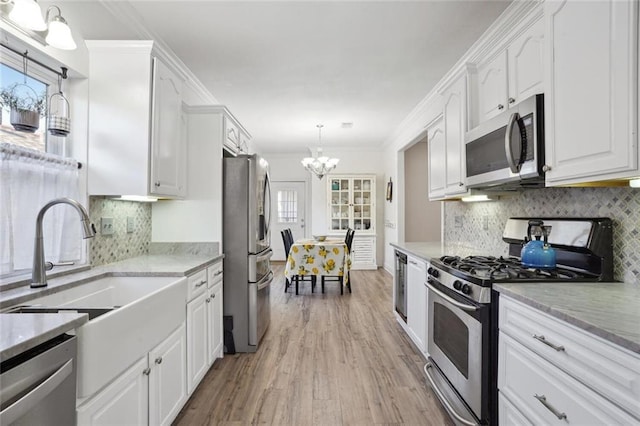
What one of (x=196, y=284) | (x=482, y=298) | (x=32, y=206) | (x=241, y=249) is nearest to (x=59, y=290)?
(x=32, y=206)

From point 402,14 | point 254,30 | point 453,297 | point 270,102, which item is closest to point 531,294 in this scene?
point 453,297

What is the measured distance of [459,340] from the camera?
5.93ft

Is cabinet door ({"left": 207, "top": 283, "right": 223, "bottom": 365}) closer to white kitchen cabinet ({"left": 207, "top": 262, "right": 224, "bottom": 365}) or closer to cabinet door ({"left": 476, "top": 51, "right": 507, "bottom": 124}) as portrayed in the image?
white kitchen cabinet ({"left": 207, "top": 262, "right": 224, "bottom": 365})

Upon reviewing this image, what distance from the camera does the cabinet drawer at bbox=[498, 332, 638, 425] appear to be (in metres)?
0.97

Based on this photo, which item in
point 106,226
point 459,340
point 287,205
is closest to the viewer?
point 459,340

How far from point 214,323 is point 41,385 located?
1662 mm

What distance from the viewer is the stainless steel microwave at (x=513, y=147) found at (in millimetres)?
1611

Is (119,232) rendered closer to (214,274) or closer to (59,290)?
(214,274)

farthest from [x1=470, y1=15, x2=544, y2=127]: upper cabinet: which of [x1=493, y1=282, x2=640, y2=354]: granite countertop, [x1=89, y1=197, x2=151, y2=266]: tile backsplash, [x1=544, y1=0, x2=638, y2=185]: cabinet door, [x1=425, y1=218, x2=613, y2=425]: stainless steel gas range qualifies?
[x1=89, y1=197, x2=151, y2=266]: tile backsplash

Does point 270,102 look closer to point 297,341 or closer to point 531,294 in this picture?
point 297,341

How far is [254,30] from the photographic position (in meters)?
2.43

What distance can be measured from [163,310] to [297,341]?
1762 mm

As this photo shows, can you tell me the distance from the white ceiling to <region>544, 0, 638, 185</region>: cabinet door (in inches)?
38.3

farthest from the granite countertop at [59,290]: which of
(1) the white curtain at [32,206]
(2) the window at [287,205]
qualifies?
(2) the window at [287,205]
